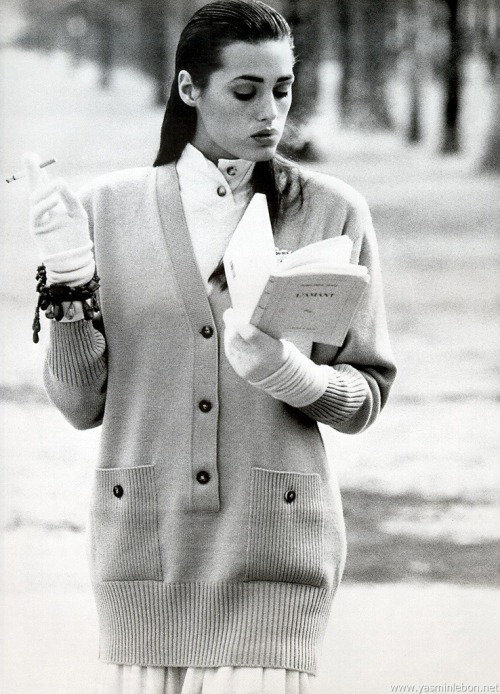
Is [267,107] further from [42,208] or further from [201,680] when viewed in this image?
[201,680]

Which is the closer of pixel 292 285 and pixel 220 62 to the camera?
pixel 292 285

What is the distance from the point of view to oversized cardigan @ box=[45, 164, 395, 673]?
1691 mm

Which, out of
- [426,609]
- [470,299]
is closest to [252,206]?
[470,299]

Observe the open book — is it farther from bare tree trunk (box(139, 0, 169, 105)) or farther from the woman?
bare tree trunk (box(139, 0, 169, 105))

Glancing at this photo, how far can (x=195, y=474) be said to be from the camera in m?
1.70

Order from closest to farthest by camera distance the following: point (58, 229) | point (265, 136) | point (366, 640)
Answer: point (58, 229), point (265, 136), point (366, 640)

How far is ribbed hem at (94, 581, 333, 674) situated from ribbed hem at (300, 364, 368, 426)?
0.24 metres

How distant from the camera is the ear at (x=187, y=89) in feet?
5.82

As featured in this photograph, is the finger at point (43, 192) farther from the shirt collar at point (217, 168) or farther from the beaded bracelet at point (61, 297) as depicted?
the shirt collar at point (217, 168)

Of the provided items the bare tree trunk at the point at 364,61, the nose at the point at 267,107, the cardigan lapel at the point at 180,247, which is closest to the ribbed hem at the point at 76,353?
the cardigan lapel at the point at 180,247

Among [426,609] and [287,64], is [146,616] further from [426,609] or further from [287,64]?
[287,64]

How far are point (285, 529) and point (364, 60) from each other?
96cm

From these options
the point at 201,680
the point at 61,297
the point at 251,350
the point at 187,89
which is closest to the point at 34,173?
the point at 61,297

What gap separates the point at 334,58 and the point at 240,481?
0.87 meters
